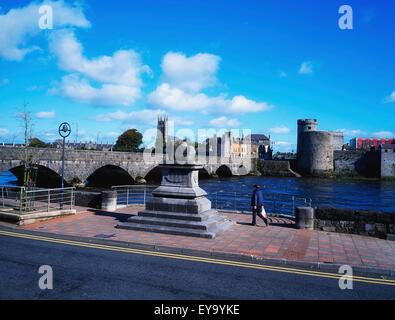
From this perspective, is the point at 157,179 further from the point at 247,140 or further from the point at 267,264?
the point at 247,140

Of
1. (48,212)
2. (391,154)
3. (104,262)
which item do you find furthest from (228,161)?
(104,262)

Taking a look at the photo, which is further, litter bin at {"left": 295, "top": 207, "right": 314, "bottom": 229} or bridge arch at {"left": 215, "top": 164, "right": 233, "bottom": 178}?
bridge arch at {"left": 215, "top": 164, "right": 233, "bottom": 178}

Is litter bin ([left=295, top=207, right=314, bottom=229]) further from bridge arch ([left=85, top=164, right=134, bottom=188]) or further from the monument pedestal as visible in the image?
bridge arch ([left=85, top=164, right=134, bottom=188])

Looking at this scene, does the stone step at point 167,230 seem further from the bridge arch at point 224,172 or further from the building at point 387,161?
the building at point 387,161

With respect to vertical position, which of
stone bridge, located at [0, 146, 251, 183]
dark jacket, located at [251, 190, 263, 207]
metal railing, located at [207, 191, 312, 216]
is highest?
stone bridge, located at [0, 146, 251, 183]

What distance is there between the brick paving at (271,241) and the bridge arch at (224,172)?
61747mm

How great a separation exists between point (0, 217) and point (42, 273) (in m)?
Answer: 7.33

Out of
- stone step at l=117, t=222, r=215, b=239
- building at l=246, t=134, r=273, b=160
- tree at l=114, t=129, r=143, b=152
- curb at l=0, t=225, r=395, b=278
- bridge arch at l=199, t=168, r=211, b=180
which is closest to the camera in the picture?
curb at l=0, t=225, r=395, b=278

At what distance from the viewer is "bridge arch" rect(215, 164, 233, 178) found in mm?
75338

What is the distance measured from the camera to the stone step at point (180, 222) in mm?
11260

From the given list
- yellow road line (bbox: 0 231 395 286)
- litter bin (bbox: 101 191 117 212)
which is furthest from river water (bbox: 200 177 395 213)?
yellow road line (bbox: 0 231 395 286)

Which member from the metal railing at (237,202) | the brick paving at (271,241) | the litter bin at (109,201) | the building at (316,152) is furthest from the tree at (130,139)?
the brick paving at (271,241)

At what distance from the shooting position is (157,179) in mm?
58594

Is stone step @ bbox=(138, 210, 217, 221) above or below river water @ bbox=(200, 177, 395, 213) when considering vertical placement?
above
